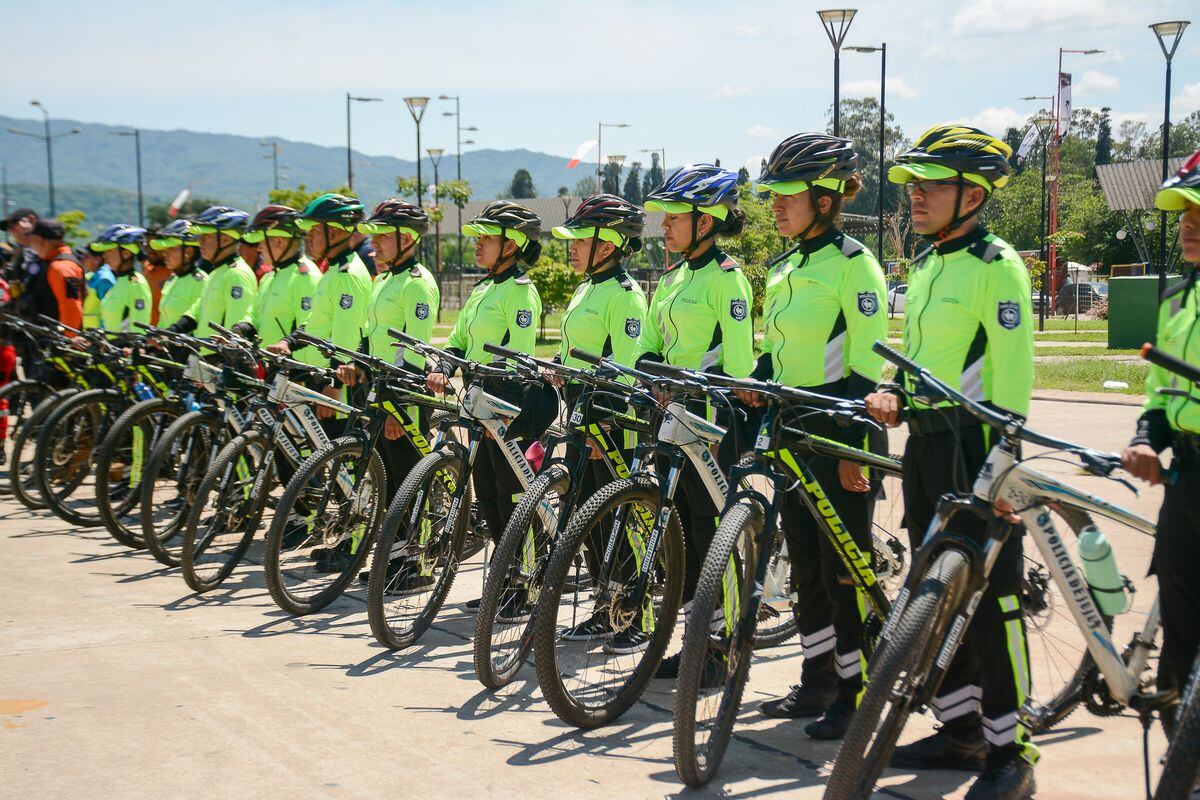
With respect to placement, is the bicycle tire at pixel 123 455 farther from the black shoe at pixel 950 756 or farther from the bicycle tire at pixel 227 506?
the black shoe at pixel 950 756

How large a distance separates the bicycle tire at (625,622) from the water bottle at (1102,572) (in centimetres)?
161

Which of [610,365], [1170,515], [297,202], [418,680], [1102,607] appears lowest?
[418,680]

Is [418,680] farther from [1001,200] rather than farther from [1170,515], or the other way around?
[1001,200]

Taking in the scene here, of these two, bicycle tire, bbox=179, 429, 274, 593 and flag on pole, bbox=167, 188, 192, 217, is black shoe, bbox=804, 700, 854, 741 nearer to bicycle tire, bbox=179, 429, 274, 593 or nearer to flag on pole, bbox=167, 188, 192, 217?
bicycle tire, bbox=179, 429, 274, 593

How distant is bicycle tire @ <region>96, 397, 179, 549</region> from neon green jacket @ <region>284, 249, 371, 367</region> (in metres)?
1.08

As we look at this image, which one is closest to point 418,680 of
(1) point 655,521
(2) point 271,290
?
(1) point 655,521

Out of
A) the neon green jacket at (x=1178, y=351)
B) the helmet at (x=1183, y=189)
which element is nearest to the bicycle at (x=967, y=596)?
the neon green jacket at (x=1178, y=351)

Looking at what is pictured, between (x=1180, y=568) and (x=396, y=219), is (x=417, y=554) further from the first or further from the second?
→ (x=1180, y=568)

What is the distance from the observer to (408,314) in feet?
25.3

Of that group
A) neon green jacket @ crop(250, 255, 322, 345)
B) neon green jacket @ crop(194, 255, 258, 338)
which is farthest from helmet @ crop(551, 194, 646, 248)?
neon green jacket @ crop(194, 255, 258, 338)

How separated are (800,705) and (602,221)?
9.12ft

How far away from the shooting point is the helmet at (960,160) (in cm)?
431

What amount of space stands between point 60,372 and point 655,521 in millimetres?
8166

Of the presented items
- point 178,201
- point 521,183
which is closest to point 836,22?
point 178,201
